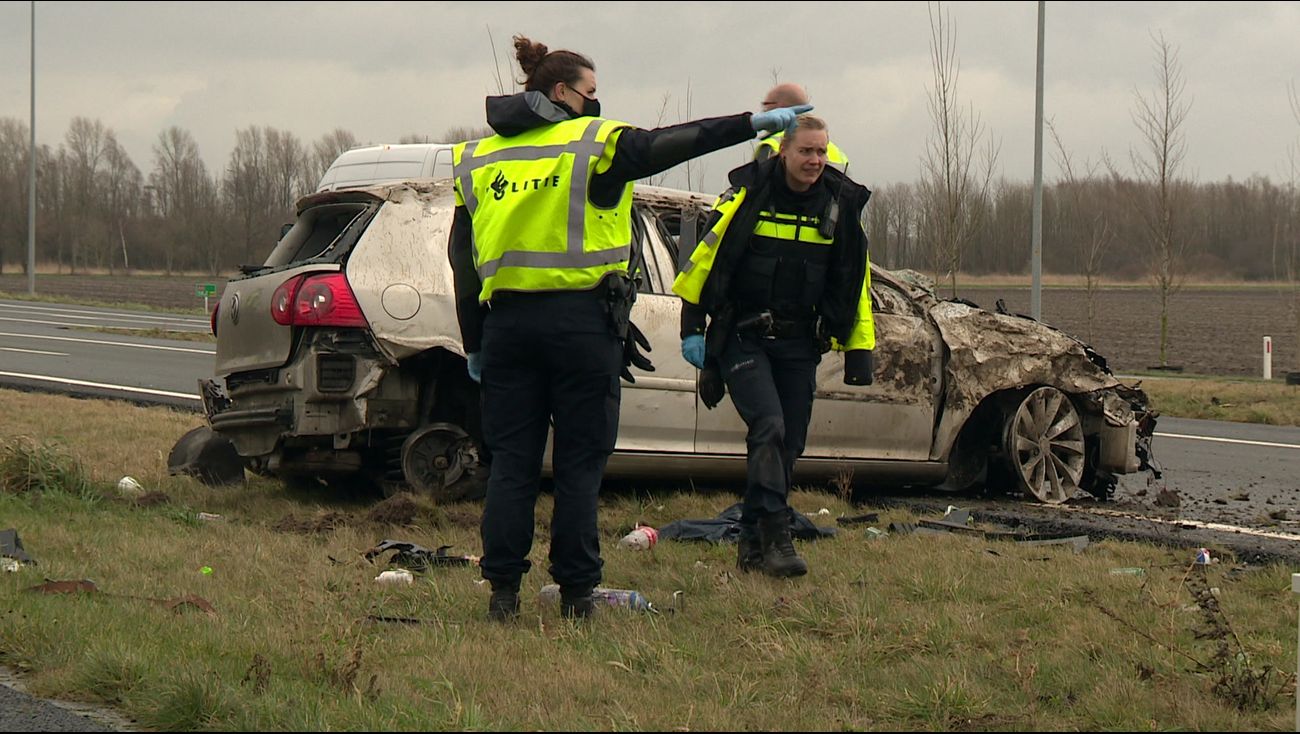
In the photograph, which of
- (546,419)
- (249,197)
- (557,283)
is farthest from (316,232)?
(249,197)

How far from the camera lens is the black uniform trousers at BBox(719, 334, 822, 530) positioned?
5512 millimetres

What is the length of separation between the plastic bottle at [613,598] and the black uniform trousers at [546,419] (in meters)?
0.17

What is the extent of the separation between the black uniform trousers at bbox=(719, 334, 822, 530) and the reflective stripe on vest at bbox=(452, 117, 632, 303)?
1217 millimetres

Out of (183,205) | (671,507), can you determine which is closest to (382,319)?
(671,507)

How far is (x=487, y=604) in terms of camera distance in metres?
4.76

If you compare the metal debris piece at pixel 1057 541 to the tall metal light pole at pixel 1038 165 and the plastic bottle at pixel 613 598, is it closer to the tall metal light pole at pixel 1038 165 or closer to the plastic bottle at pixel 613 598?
the plastic bottle at pixel 613 598

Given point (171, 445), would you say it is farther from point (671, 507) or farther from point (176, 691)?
point (176, 691)

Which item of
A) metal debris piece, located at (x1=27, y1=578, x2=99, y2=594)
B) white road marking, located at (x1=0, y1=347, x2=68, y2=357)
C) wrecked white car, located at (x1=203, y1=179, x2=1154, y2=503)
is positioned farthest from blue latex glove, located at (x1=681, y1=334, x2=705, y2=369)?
white road marking, located at (x1=0, y1=347, x2=68, y2=357)

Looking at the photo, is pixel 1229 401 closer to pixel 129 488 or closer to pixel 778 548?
pixel 778 548

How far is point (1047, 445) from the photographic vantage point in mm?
7852

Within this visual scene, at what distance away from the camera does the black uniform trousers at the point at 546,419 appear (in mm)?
4508

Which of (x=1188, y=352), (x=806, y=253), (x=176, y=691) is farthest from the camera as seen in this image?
(x=1188, y=352)

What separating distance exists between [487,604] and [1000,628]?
5.68 ft

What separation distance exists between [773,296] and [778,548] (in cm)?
103
